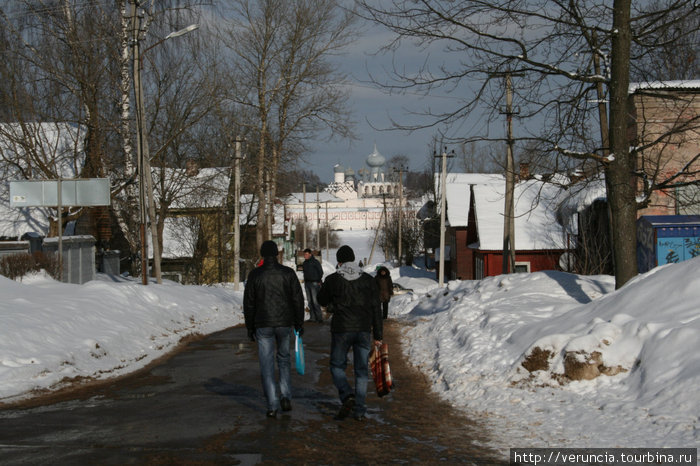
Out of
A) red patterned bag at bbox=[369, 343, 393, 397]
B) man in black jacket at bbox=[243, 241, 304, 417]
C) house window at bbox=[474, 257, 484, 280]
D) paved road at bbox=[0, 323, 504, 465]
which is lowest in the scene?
house window at bbox=[474, 257, 484, 280]

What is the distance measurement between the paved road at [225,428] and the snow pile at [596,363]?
24.3 inches

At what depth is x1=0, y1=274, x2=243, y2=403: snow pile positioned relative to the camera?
10.6 metres

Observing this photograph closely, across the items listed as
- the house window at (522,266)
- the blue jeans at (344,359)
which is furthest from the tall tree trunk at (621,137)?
the house window at (522,266)

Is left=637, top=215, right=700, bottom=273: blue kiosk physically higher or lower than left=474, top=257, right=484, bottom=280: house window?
higher

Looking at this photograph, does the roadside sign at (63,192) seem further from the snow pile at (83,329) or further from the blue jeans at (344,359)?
the blue jeans at (344,359)

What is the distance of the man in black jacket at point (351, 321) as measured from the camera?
7977 mm

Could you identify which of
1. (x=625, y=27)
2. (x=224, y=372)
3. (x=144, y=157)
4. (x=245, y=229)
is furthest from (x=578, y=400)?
(x=245, y=229)

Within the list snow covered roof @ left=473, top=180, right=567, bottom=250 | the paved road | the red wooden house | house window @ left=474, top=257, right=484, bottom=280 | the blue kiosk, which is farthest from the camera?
house window @ left=474, top=257, right=484, bottom=280

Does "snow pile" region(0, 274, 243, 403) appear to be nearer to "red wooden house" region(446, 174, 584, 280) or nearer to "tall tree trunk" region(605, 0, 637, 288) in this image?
"tall tree trunk" region(605, 0, 637, 288)

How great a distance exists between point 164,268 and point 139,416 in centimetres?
4351

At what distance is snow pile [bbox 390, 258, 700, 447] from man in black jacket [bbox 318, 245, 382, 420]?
1418mm

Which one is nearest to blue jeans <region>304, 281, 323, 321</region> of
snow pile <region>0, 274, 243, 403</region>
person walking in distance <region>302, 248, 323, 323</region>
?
person walking in distance <region>302, 248, 323, 323</region>

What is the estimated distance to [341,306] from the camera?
316 inches

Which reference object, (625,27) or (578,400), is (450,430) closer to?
(578,400)
